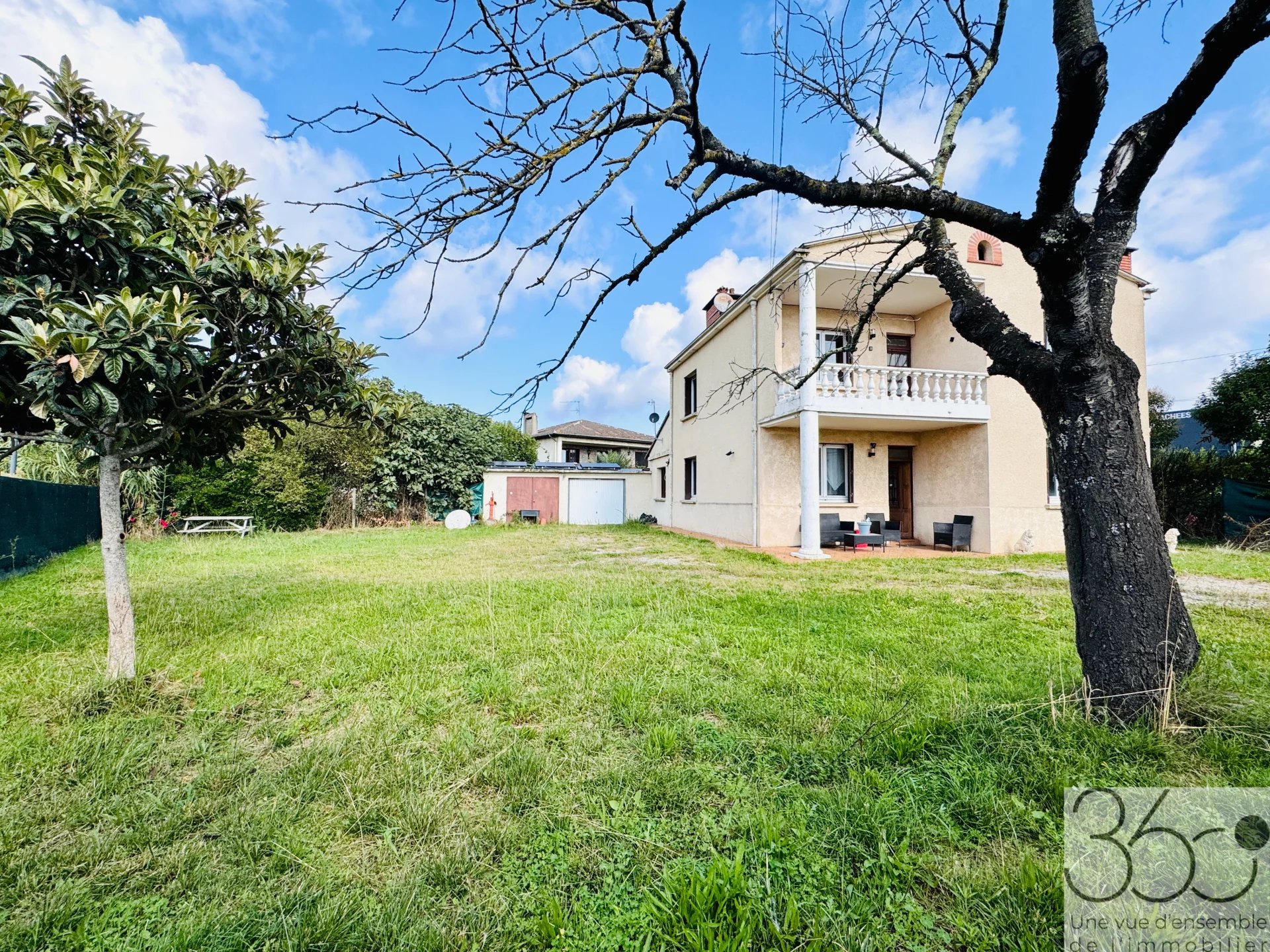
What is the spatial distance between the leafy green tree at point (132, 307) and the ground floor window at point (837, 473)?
34.7 feet

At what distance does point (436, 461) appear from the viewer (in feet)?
62.8

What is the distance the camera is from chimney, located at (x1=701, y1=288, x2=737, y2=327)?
49.9 ft

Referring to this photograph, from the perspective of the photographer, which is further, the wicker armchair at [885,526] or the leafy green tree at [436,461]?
the leafy green tree at [436,461]

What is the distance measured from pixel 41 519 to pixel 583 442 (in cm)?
2578

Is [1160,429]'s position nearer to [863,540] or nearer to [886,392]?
[886,392]

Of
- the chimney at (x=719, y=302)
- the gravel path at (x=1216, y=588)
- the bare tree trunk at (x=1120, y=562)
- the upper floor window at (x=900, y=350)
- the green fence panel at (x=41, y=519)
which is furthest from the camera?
the chimney at (x=719, y=302)

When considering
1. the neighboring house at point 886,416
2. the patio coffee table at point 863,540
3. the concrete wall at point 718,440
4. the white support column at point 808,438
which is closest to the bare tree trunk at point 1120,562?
the white support column at point 808,438

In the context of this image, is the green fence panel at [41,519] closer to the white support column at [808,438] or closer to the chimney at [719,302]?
the white support column at [808,438]

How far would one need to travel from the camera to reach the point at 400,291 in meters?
2.52

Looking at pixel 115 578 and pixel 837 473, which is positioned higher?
pixel 837 473

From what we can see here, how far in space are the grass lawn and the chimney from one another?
11.9m

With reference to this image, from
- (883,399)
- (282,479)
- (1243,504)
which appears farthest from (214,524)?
(1243,504)

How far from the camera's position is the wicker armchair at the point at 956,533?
37.2 feet

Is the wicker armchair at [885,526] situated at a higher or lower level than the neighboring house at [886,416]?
lower
